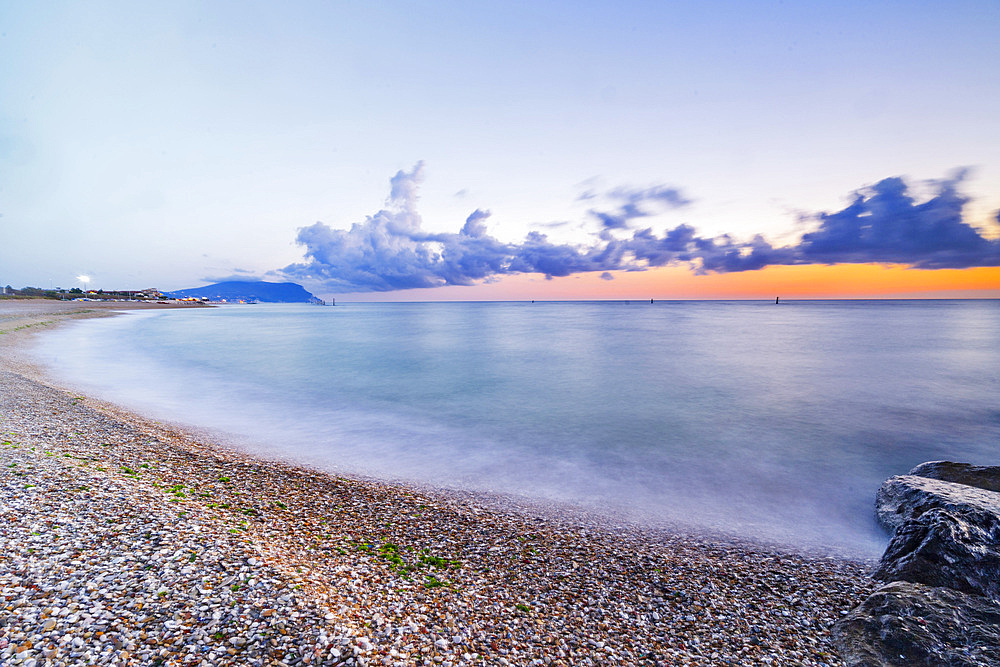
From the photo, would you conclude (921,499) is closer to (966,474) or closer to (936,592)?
(936,592)

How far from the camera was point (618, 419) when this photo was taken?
46.0ft

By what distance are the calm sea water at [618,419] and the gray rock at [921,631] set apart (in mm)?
2242

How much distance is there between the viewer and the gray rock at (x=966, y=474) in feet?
23.5

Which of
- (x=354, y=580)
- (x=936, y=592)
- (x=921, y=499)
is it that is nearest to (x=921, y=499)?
(x=921, y=499)

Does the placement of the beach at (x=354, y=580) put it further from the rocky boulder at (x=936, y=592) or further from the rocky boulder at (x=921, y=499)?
the rocky boulder at (x=921, y=499)

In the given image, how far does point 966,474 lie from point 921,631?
5.40m

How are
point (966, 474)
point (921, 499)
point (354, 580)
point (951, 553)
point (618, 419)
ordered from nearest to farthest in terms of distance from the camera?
point (354, 580)
point (951, 553)
point (921, 499)
point (966, 474)
point (618, 419)

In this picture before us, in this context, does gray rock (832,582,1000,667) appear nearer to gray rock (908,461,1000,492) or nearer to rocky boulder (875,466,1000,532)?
rocky boulder (875,466,1000,532)

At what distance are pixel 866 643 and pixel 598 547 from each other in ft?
9.08

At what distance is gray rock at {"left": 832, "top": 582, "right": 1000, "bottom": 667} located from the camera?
372 centimetres

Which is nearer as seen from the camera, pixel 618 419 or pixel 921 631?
pixel 921 631

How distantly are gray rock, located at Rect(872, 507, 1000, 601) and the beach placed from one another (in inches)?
20.2

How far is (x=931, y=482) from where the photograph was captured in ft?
21.5

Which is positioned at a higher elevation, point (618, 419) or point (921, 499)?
point (921, 499)
